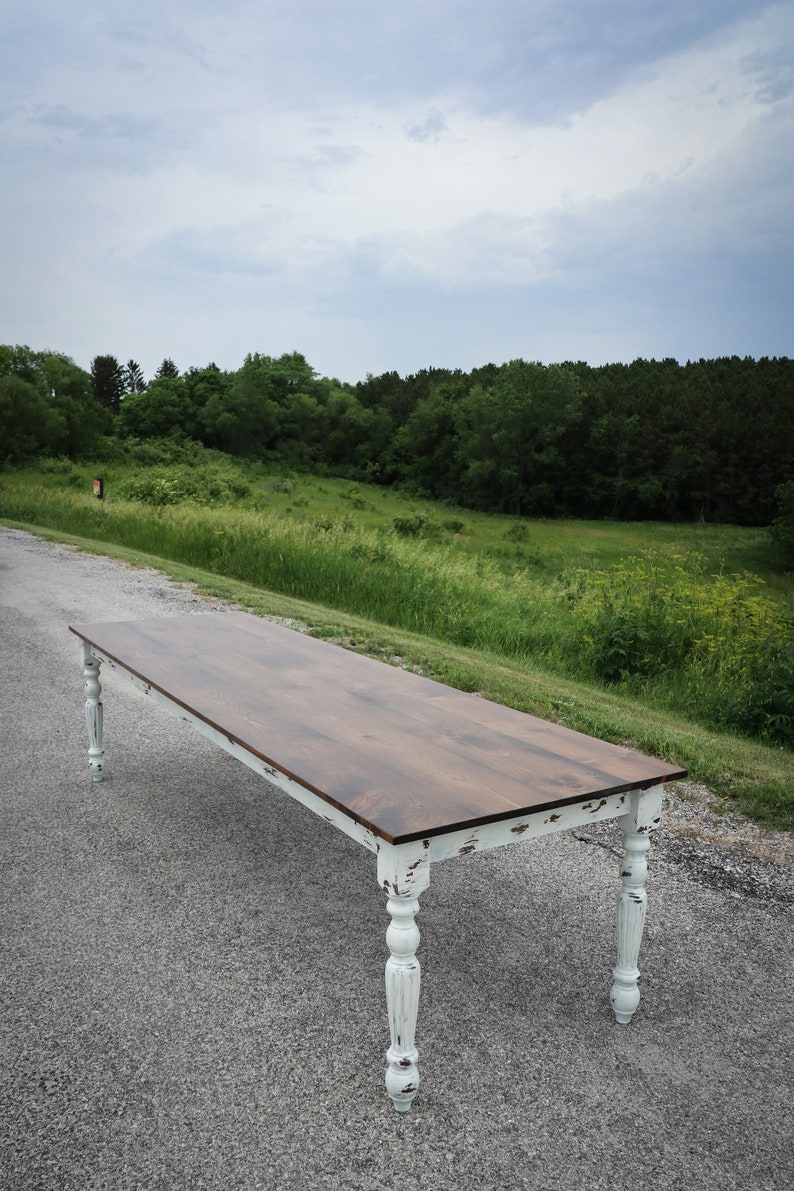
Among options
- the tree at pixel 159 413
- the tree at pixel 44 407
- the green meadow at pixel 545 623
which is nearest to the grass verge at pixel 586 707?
the green meadow at pixel 545 623

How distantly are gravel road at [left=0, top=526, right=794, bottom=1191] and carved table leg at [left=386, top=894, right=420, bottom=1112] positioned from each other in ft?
0.28

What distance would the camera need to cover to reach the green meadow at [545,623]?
524 cm

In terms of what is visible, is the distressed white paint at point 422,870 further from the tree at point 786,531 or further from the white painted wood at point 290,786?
the tree at point 786,531

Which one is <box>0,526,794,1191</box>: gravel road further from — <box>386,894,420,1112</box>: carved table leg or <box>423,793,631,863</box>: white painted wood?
<box>423,793,631,863</box>: white painted wood

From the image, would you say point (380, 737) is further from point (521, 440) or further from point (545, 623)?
point (521, 440)

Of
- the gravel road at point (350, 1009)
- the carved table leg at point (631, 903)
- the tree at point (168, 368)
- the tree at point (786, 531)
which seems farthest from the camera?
the tree at point (168, 368)

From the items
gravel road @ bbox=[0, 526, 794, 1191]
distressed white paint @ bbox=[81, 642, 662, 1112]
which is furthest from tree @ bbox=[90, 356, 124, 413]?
distressed white paint @ bbox=[81, 642, 662, 1112]

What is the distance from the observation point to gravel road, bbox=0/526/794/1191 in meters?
1.86

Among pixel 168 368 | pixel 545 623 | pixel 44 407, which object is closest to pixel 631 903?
pixel 545 623

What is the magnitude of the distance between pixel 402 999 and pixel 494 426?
182 feet

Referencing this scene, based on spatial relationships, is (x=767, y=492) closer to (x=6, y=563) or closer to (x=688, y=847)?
(x=6, y=563)

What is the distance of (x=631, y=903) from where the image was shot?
2.34 m

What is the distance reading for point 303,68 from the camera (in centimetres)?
1438

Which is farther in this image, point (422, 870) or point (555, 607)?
point (555, 607)
